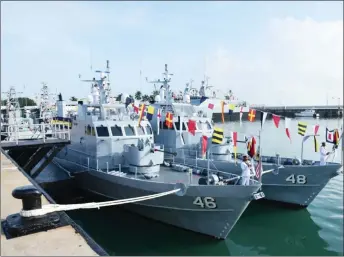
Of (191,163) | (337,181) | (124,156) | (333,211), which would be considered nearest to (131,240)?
(124,156)

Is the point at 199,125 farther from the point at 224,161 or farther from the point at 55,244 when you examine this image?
the point at 55,244

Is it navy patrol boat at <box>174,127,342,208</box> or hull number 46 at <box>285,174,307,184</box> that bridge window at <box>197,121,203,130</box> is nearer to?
navy patrol boat at <box>174,127,342,208</box>

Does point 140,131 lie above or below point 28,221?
above

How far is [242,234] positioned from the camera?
12.0 metres

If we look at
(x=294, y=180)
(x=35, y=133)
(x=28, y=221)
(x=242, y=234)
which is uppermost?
(x=35, y=133)

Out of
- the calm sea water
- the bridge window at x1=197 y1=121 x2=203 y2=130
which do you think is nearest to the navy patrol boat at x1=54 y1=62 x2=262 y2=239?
the calm sea water

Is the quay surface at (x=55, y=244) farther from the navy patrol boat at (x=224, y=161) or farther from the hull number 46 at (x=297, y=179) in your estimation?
the hull number 46 at (x=297, y=179)

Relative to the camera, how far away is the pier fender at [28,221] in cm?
379

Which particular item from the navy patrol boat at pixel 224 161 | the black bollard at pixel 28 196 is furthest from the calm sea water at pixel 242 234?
the black bollard at pixel 28 196

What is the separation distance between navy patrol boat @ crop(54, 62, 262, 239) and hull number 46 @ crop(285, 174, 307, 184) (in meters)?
4.30

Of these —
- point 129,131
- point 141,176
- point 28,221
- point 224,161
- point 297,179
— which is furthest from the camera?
point 224,161

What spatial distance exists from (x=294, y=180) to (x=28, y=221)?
13.4 metres

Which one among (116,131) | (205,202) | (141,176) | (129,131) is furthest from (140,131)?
(205,202)

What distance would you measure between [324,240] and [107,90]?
12.1 metres
